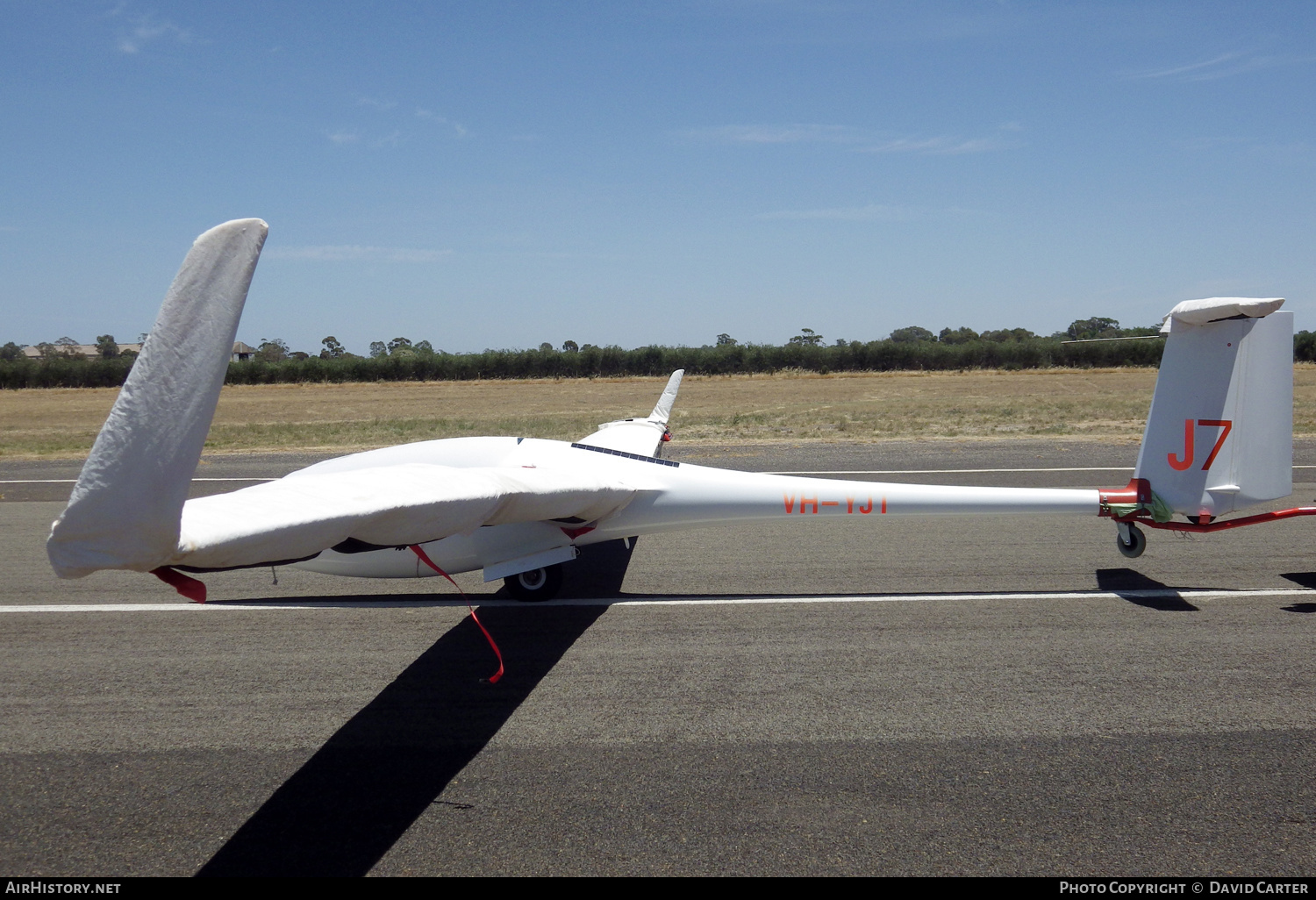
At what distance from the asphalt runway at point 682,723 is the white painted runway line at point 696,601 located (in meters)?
0.05

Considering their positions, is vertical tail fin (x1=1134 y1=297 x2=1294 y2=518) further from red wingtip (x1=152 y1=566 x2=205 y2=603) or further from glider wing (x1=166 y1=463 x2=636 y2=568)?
red wingtip (x1=152 y1=566 x2=205 y2=603)

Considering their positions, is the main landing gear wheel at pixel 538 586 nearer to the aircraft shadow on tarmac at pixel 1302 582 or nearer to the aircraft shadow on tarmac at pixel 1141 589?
the aircraft shadow on tarmac at pixel 1141 589

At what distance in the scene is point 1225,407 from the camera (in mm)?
7770

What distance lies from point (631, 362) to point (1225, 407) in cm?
6913

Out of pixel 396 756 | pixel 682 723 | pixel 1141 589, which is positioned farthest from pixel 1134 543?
pixel 396 756

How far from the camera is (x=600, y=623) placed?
7625 mm

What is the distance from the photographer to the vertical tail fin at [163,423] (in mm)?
2986

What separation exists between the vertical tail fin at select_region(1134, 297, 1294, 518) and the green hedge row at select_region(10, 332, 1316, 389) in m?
63.5

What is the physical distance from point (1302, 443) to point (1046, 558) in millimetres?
15178

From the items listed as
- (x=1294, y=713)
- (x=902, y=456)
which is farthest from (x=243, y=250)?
(x=902, y=456)

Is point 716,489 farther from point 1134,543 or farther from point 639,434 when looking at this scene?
point 639,434
